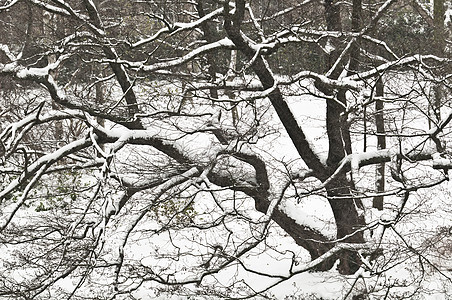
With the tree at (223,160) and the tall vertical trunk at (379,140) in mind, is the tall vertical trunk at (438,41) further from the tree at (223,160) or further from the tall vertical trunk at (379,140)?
the tall vertical trunk at (379,140)

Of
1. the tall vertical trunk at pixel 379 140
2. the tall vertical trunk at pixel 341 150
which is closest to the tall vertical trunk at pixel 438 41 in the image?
the tall vertical trunk at pixel 379 140

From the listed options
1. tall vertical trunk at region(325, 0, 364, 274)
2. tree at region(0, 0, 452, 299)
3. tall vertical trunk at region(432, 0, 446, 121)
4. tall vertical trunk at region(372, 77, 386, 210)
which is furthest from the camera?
tall vertical trunk at region(372, 77, 386, 210)

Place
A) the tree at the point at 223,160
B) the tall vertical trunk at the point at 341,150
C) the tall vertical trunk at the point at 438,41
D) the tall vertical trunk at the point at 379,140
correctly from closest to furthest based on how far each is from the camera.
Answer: the tree at the point at 223,160 → the tall vertical trunk at the point at 438,41 → the tall vertical trunk at the point at 341,150 → the tall vertical trunk at the point at 379,140

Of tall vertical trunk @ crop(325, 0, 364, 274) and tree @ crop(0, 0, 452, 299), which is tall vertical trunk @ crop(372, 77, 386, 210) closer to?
tree @ crop(0, 0, 452, 299)

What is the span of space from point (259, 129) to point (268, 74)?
1.07m

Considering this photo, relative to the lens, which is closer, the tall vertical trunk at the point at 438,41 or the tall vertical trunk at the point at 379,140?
the tall vertical trunk at the point at 438,41

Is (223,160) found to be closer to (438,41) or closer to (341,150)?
(341,150)

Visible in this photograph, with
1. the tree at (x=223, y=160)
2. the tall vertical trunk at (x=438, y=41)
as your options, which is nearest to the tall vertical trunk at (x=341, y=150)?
the tree at (x=223, y=160)

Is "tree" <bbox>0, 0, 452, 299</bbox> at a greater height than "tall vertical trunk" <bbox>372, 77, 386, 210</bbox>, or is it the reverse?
"tall vertical trunk" <bbox>372, 77, 386, 210</bbox>

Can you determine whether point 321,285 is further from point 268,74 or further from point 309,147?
point 268,74

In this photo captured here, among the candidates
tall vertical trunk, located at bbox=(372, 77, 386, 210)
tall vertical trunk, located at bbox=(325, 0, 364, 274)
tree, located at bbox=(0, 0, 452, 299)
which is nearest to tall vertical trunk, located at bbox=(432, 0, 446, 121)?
tree, located at bbox=(0, 0, 452, 299)

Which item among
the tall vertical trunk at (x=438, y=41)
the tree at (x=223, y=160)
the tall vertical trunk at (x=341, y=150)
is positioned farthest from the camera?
the tall vertical trunk at (x=341, y=150)

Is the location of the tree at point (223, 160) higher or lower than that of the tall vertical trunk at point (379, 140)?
lower

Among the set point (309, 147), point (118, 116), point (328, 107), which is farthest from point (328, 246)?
point (118, 116)
